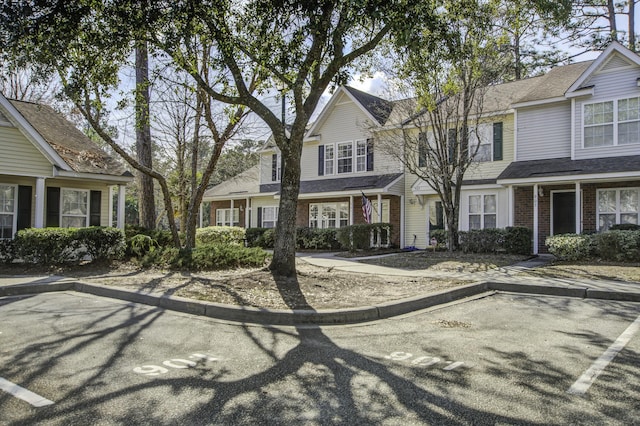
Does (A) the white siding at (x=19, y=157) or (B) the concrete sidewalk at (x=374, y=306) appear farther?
(A) the white siding at (x=19, y=157)

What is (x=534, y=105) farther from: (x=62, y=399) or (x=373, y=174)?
(x=62, y=399)

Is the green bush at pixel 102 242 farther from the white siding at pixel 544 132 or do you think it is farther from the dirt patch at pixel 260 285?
the white siding at pixel 544 132


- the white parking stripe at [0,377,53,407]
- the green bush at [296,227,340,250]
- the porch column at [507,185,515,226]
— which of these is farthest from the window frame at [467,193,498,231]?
the white parking stripe at [0,377,53,407]

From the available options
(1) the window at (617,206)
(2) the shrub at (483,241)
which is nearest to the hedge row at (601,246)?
(2) the shrub at (483,241)

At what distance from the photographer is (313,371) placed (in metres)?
4.41

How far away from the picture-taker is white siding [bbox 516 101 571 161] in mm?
17156

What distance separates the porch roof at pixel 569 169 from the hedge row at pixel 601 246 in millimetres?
2225

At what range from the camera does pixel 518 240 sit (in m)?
15.8

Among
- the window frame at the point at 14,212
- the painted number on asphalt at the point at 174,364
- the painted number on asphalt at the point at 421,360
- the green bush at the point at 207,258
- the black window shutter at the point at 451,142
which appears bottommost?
the painted number on asphalt at the point at 421,360

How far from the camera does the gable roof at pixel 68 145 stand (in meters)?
15.0

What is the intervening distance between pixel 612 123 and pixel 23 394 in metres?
18.3

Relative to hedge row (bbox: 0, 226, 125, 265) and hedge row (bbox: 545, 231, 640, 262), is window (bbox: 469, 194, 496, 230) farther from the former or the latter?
hedge row (bbox: 0, 226, 125, 265)

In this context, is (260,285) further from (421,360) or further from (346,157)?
(346,157)

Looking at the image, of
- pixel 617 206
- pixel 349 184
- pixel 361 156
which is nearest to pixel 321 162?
pixel 361 156
